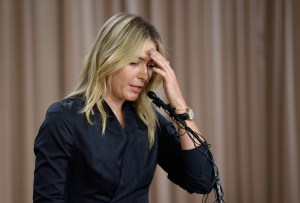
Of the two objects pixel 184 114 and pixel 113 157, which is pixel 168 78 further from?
pixel 113 157

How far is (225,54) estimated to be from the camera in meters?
2.73

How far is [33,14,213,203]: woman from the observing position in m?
1.38

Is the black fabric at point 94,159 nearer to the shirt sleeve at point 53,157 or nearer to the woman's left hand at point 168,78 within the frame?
the shirt sleeve at point 53,157

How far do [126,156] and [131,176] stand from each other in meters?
0.07

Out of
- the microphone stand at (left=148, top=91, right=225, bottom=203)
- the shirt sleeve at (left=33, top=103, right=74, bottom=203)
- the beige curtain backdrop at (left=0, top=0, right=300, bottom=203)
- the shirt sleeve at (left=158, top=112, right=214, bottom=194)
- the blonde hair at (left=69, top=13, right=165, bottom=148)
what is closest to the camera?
the microphone stand at (left=148, top=91, right=225, bottom=203)

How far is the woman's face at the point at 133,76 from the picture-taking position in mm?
1501

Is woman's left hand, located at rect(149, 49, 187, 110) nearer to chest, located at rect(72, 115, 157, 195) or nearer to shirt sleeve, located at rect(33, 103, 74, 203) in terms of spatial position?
chest, located at rect(72, 115, 157, 195)

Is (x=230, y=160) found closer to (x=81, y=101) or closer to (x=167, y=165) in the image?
(x=167, y=165)

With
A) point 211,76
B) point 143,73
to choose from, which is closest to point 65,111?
point 143,73

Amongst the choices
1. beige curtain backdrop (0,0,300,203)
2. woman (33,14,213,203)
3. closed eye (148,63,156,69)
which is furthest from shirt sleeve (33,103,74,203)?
Answer: beige curtain backdrop (0,0,300,203)

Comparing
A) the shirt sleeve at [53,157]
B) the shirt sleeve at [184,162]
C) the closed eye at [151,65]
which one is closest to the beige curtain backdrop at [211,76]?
the shirt sleeve at [184,162]

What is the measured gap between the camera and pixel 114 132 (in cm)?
152

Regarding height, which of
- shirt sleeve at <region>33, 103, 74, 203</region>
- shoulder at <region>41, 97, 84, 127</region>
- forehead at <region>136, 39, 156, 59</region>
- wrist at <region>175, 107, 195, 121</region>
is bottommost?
shirt sleeve at <region>33, 103, 74, 203</region>

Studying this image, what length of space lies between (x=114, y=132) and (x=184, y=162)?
0.30 meters
